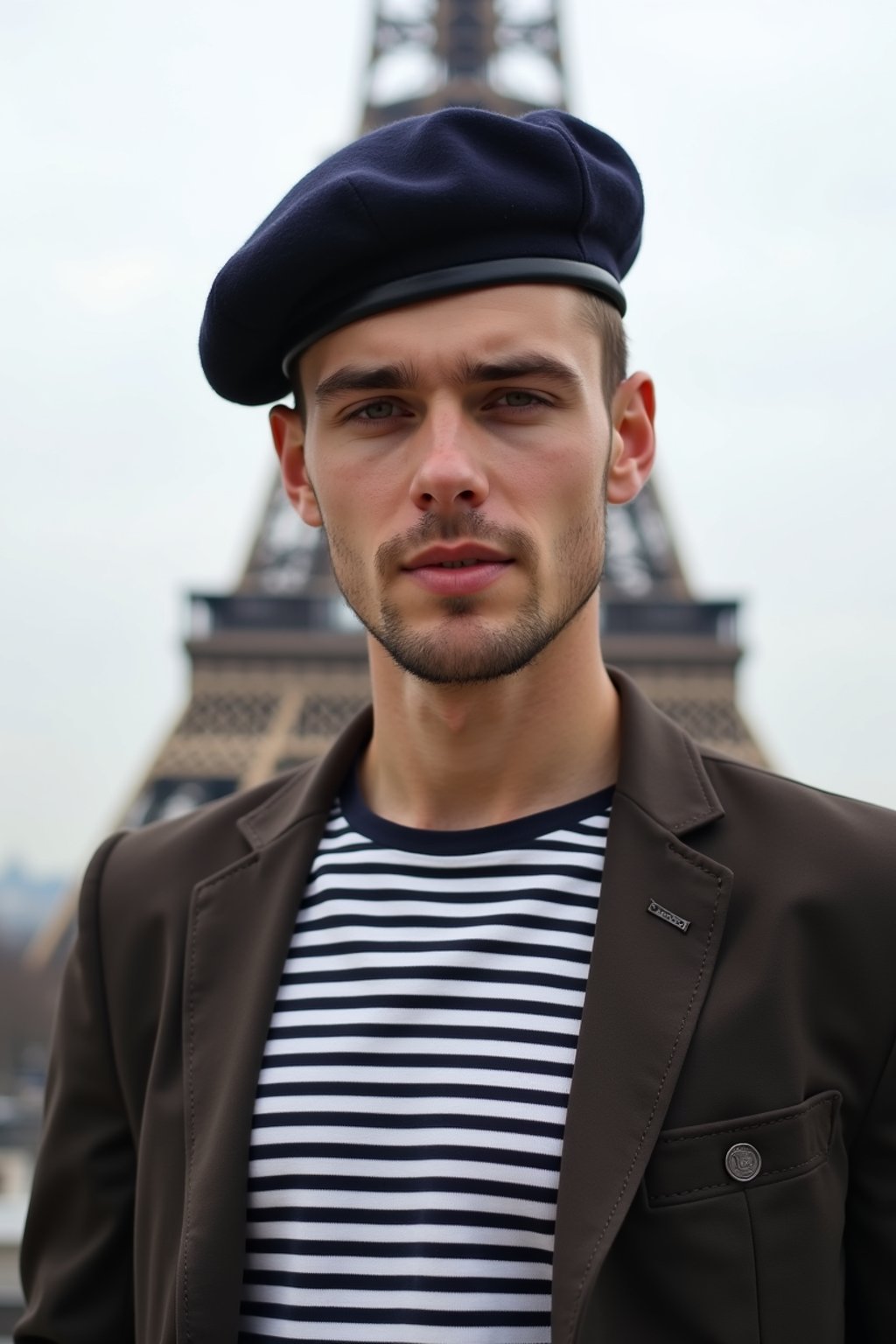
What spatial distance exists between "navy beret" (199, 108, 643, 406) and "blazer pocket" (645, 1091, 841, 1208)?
1.10m

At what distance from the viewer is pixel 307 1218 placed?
1833 millimetres

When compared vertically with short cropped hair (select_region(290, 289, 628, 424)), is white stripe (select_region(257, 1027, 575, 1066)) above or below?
below

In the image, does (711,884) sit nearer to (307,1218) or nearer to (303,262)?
(307,1218)

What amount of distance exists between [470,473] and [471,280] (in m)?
0.27

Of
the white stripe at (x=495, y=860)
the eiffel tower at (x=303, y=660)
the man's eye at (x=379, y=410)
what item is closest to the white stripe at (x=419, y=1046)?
the white stripe at (x=495, y=860)

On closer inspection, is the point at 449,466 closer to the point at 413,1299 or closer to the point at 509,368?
the point at 509,368

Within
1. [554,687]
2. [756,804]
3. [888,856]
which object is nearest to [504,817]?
[554,687]

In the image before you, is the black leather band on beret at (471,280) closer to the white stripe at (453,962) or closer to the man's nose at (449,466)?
the man's nose at (449,466)

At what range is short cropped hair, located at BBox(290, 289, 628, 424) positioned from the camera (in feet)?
6.49

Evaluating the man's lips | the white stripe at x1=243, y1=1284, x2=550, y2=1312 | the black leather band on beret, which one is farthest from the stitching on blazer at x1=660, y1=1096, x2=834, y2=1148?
the black leather band on beret

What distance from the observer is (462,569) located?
184 centimetres

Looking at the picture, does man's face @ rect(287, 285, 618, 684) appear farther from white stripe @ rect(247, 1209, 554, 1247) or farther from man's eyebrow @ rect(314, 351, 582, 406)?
white stripe @ rect(247, 1209, 554, 1247)

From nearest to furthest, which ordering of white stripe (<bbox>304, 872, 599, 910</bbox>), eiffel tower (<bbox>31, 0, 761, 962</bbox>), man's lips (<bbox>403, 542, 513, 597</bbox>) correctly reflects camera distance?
man's lips (<bbox>403, 542, 513, 597</bbox>) < white stripe (<bbox>304, 872, 599, 910</bbox>) < eiffel tower (<bbox>31, 0, 761, 962</bbox>)

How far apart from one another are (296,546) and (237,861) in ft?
61.3
